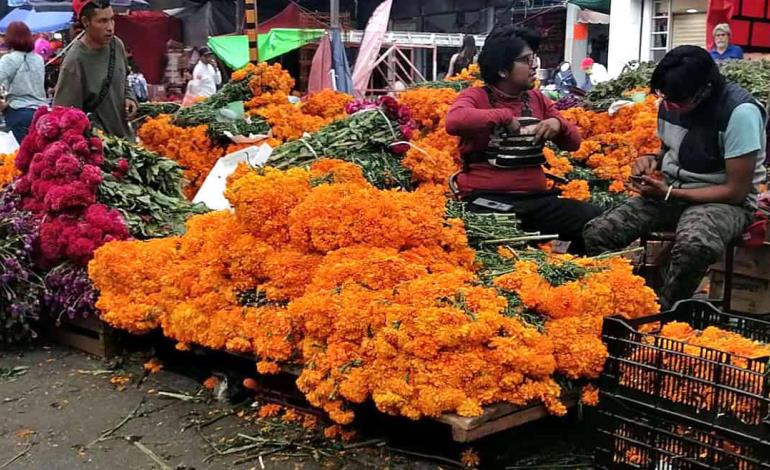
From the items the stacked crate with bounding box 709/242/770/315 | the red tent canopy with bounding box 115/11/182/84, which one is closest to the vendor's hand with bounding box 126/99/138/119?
the stacked crate with bounding box 709/242/770/315

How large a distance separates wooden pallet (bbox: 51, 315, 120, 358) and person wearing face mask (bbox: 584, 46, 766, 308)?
3170mm

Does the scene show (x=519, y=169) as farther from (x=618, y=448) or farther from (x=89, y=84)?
(x=89, y=84)

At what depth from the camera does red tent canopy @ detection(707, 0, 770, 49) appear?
24.4 ft

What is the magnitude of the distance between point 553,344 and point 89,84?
15.2ft

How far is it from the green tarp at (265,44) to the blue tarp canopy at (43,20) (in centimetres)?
785

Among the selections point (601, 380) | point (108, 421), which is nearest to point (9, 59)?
point (108, 421)

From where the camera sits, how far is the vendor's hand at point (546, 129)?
16.1ft

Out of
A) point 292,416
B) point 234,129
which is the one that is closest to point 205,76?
point 234,129

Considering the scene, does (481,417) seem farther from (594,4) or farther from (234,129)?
(594,4)

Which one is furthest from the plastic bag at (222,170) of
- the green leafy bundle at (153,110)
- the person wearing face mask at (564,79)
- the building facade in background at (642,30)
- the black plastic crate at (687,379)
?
the building facade in background at (642,30)

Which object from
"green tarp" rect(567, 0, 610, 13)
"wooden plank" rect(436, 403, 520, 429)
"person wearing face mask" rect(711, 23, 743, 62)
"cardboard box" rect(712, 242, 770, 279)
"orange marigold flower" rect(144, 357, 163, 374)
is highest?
"green tarp" rect(567, 0, 610, 13)

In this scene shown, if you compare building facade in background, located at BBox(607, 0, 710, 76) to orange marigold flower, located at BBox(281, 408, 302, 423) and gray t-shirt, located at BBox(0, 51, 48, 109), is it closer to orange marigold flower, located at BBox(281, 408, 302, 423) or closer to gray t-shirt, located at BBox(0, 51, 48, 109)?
gray t-shirt, located at BBox(0, 51, 48, 109)

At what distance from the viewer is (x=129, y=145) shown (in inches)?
244

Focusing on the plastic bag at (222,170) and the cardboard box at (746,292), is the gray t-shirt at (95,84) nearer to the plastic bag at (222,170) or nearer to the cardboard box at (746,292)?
the plastic bag at (222,170)
